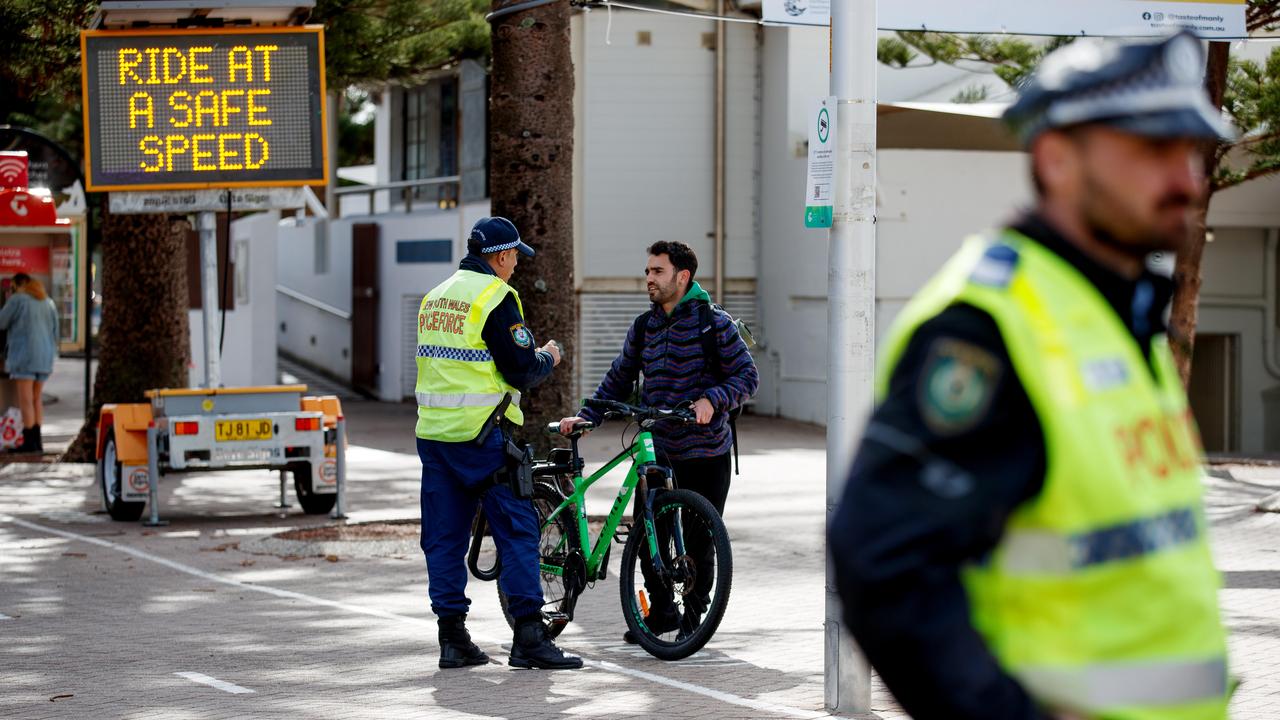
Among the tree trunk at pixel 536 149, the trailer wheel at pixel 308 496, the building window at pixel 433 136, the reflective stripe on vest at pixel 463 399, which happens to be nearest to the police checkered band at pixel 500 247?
the reflective stripe on vest at pixel 463 399

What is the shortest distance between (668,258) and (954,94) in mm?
17585

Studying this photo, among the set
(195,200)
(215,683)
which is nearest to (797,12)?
(215,683)

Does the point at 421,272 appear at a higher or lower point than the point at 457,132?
lower

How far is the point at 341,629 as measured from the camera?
9055 millimetres

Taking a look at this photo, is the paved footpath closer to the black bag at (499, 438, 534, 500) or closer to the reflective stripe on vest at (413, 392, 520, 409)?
the black bag at (499, 438, 534, 500)

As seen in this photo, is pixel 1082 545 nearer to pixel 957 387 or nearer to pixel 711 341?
pixel 957 387

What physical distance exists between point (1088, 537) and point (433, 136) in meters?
27.7

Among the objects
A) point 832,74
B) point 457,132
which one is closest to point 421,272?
point 457,132

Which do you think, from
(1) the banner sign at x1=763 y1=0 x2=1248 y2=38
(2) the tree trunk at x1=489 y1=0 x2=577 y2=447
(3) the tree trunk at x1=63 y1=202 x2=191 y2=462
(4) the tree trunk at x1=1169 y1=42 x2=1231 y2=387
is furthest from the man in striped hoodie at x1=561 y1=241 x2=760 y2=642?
(3) the tree trunk at x1=63 y1=202 x2=191 y2=462

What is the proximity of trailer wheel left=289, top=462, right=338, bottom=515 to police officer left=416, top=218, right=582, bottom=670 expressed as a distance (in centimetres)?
607

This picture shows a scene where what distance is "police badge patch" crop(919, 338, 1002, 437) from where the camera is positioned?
217 centimetres

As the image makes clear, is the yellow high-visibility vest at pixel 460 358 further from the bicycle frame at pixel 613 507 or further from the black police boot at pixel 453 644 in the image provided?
the black police boot at pixel 453 644

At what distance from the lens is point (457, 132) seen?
93.8 ft

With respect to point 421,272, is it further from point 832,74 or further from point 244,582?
point 832,74
